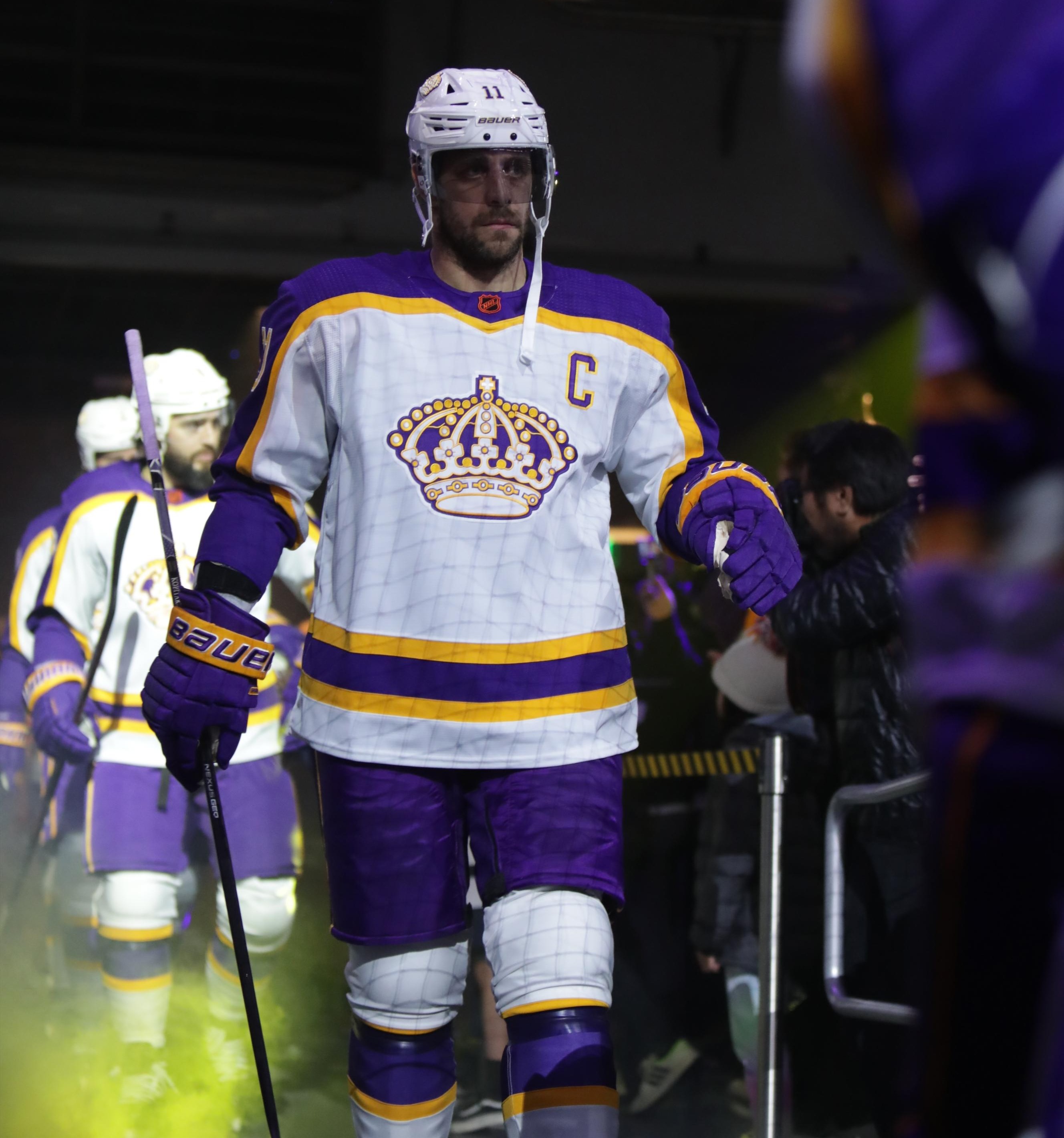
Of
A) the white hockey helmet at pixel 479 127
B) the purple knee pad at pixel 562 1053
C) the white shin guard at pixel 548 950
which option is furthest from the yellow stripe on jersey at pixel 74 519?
the purple knee pad at pixel 562 1053

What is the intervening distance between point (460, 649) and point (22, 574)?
8.73 ft

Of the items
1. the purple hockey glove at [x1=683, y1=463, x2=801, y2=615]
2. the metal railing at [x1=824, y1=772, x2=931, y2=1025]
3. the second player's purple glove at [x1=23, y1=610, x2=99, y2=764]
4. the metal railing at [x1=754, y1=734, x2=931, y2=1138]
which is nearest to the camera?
the purple hockey glove at [x1=683, y1=463, x2=801, y2=615]

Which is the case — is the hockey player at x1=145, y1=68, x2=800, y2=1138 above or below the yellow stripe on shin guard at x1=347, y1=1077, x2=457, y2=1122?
above

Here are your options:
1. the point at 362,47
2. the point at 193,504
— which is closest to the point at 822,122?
the point at 193,504

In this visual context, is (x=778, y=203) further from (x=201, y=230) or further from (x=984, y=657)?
(x=984, y=657)

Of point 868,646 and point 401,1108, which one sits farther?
point 868,646

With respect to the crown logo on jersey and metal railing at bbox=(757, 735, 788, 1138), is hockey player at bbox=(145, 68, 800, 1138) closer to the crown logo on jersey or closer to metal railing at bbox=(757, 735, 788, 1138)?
the crown logo on jersey

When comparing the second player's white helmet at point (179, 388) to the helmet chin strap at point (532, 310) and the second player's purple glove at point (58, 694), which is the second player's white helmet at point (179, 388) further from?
the helmet chin strap at point (532, 310)

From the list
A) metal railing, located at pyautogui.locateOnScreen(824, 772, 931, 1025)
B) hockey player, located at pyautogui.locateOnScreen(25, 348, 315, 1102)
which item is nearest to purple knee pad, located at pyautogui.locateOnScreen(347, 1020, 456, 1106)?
metal railing, located at pyautogui.locateOnScreen(824, 772, 931, 1025)

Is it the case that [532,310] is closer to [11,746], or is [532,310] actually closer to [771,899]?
[771,899]

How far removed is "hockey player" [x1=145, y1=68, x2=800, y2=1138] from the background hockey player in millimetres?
2111

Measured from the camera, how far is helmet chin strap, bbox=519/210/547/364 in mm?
2205

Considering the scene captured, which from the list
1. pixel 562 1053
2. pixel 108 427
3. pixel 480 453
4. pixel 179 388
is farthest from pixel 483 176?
pixel 108 427

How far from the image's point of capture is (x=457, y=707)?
2.16m
